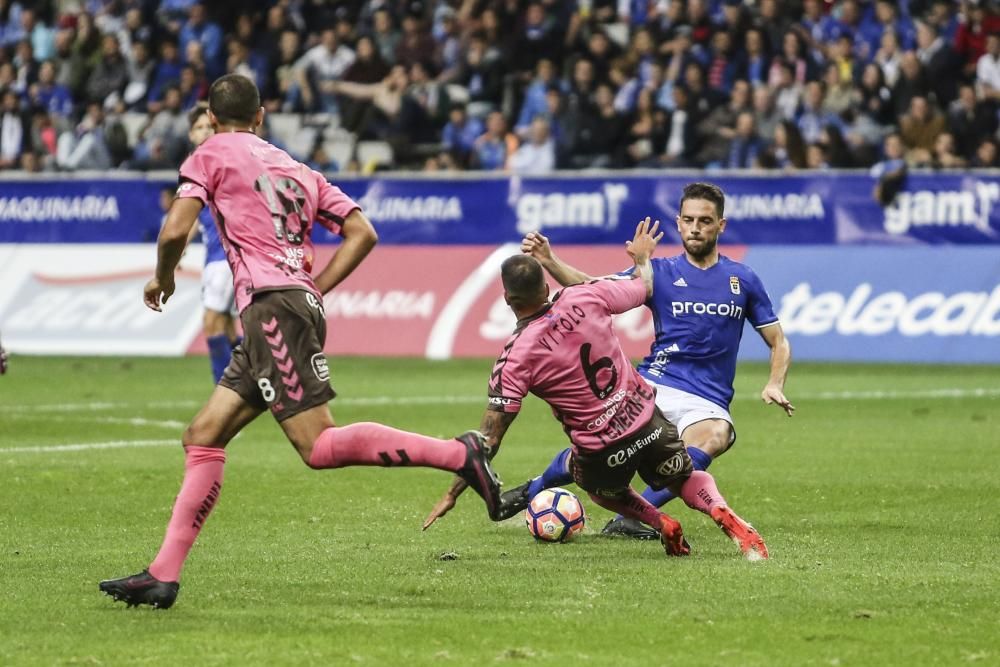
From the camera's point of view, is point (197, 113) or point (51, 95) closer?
point (197, 113)

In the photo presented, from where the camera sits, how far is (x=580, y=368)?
8.30 metres

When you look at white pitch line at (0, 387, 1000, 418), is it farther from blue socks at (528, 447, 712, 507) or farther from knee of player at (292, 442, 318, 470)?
knee of player at (292, 442, 318, 470)

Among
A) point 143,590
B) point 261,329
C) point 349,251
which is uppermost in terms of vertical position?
point 349,251

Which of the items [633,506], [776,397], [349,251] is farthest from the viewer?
[633,506]

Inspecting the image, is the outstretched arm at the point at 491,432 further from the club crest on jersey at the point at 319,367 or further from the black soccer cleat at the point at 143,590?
the black soccer cleat at the point at 143,590

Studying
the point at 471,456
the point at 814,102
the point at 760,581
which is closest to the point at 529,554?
the point at 760,581

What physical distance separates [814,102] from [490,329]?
517 cm

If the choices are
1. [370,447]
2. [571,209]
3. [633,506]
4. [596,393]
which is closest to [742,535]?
[633,506]

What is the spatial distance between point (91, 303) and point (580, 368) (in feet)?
48.1

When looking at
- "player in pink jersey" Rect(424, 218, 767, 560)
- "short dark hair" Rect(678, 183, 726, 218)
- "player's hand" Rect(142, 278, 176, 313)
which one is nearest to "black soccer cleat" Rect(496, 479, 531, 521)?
"player in pink jersey" Rect(424, 218, 767, 560)

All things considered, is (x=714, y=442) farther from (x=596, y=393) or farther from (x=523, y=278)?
(x=523, y=278)

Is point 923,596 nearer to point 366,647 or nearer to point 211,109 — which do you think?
point 366,647

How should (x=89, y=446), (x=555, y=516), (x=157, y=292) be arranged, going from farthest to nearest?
(x=89, y=446), (x=555, y=516), (x=157, y=292)

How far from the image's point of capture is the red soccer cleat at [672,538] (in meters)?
8.38
